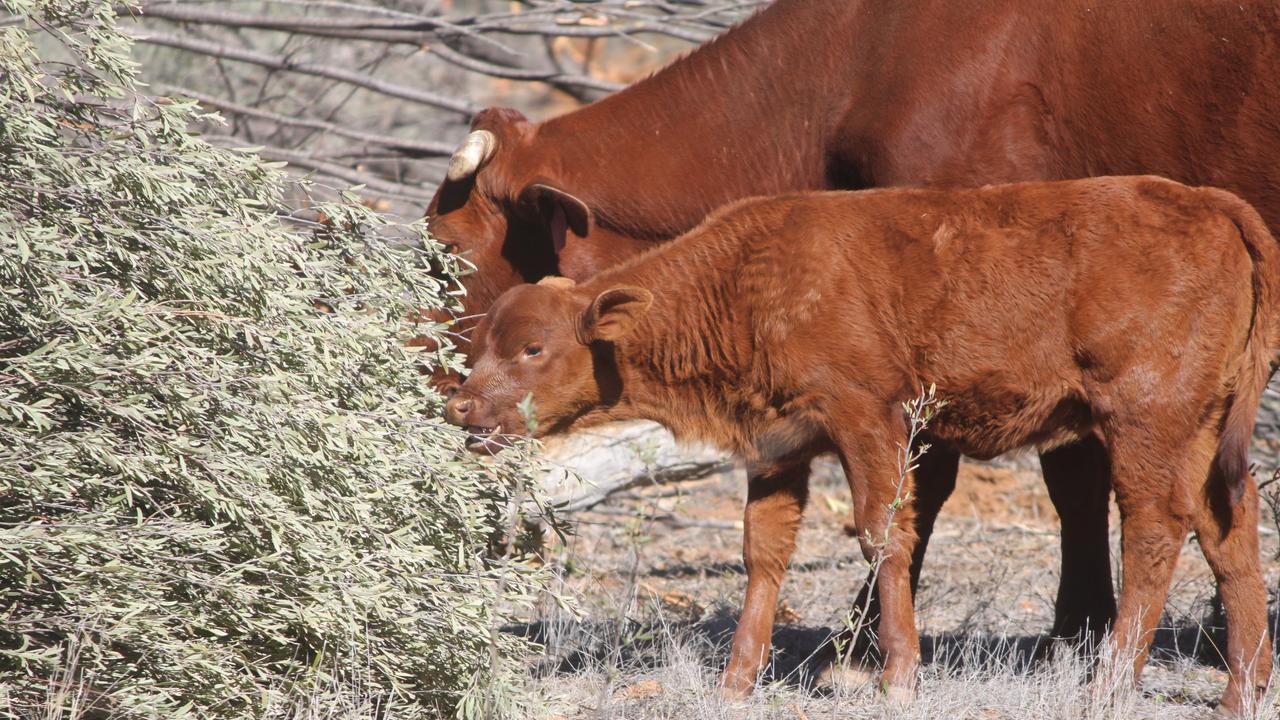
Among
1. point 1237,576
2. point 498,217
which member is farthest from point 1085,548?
point 498,217

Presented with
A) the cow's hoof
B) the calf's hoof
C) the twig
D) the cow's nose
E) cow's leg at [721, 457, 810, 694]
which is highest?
the twig

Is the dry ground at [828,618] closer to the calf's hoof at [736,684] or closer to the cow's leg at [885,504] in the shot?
the calf's hoof at [736,684]

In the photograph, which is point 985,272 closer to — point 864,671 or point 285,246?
point 864,671

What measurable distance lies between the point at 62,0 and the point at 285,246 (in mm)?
1014

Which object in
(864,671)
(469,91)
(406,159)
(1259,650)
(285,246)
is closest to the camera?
(285,246)

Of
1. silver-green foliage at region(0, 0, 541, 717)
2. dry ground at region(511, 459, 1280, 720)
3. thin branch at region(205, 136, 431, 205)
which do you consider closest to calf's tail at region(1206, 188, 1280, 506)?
dry ground at region(511, 459, 1280, 720)

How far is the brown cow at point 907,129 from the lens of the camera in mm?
5227

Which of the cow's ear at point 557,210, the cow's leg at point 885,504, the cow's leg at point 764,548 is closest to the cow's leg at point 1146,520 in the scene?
the cow's leg at point 885,504

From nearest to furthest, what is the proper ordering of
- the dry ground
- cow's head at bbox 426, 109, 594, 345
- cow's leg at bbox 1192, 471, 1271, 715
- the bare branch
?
the dry ground → cow's leg at bbox 1192, 471, 1271, 715 → cow's head at bbox 426, 109, 594, 345 → the bare branch

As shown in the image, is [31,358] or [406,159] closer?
[31,358]

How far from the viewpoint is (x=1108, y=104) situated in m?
5.30

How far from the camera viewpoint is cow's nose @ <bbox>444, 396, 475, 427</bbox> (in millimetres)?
4969

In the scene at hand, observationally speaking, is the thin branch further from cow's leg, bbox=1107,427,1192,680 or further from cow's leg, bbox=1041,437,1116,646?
cow's leg, bbox=1107,427,1192,680

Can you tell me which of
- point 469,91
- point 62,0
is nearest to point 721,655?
point 62,0
